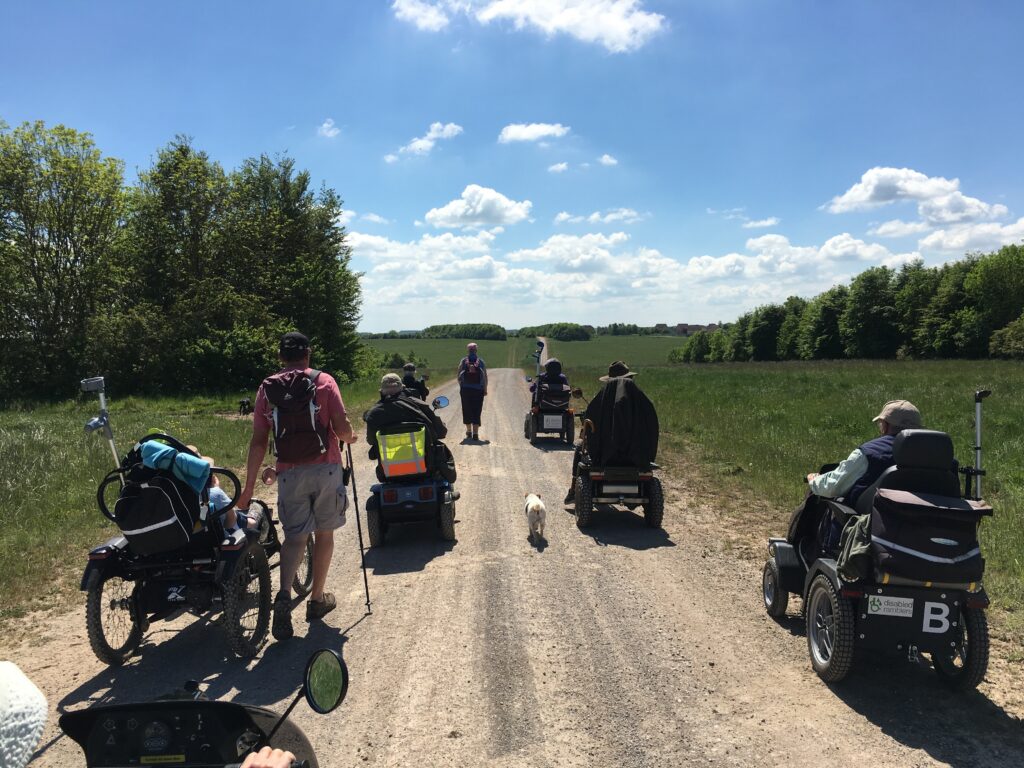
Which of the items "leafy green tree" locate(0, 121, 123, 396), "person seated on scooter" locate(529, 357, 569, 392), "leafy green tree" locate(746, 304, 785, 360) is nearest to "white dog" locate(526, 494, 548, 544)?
"person seated on scooter" locate(529, 357, 569, 392)

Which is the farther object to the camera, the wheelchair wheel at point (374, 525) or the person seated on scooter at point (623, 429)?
the person seated on scooter at point (623, 429)

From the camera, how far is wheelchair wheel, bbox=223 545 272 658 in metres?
4.11

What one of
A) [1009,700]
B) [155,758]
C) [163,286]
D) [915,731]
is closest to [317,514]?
[155,758]

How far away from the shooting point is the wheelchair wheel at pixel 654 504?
24.7 feet

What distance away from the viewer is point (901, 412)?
425 cm

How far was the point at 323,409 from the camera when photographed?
4500 millimetres

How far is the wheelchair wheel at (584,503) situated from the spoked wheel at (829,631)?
3.39 m

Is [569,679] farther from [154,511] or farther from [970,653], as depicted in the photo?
[154,511]

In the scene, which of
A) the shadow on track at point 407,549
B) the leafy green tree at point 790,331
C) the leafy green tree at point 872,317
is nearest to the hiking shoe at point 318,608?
the shadow on track at point 407,549

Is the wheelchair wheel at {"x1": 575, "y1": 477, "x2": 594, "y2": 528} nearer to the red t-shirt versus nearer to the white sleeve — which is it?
the white sleeve

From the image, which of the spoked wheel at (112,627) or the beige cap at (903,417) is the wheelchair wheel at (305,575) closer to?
the spoked wheel at (112,627)

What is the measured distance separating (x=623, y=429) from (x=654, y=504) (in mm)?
1049

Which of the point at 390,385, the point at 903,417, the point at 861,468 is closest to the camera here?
the point at 861,468

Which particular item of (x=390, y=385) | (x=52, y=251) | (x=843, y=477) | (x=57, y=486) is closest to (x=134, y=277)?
(x=52, y=251)
